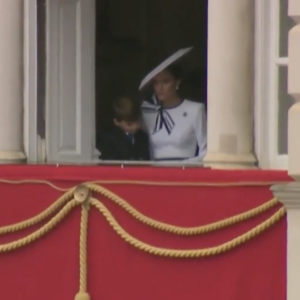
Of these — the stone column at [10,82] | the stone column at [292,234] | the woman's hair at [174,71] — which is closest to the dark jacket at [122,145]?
the woman's hair at [174,71]

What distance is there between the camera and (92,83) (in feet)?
22.0

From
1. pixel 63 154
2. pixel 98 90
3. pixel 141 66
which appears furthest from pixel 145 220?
pixel 141 66

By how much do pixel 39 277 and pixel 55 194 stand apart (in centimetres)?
43

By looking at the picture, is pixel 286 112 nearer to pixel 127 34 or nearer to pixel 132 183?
pixel 132 183

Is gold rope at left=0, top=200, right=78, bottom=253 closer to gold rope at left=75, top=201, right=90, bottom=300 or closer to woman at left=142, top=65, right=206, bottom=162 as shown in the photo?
gold rope at left=75, top=201, right=90, bottom=300

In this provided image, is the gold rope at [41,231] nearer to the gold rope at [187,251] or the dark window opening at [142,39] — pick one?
the gold rope at [187,251]

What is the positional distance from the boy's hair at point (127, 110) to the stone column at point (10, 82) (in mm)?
842

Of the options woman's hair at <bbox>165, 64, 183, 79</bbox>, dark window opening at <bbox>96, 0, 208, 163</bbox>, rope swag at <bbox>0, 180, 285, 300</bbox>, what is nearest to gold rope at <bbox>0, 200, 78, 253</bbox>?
rope swag at <bbox>0, 180, 285, 300</bbox>

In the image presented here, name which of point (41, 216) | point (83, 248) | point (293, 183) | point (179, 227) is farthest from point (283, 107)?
point (41, 216)

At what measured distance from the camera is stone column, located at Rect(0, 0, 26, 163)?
585 centimetres

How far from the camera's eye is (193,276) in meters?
5.07

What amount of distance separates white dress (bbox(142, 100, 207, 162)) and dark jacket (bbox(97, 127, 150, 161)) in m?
0.08

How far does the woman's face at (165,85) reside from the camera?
6336 millimetres

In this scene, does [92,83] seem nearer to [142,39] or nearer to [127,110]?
[127,110]
